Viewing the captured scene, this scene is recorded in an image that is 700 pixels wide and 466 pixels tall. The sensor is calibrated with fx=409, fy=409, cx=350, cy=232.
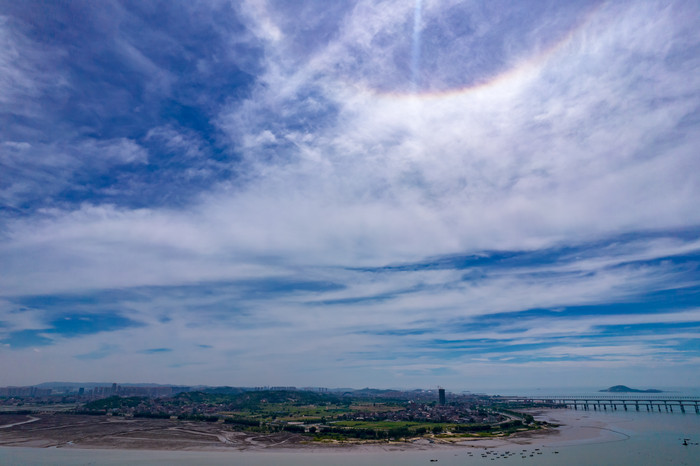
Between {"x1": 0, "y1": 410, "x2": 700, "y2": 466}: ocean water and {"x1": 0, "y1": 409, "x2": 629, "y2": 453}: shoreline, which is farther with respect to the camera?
{"x1": 0, "y1": 409, "x2": 629, "y2": 453}: shoreline

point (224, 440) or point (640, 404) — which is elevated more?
point (640, 404)

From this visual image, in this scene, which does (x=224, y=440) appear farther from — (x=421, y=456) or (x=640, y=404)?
(x=640, y=404)

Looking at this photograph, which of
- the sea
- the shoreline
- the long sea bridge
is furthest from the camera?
the long sea bridge

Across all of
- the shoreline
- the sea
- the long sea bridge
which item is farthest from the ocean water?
the long sea bridge

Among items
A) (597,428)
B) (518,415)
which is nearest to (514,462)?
(597,428)

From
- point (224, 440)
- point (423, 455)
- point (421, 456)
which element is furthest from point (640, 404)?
point (224, 440)

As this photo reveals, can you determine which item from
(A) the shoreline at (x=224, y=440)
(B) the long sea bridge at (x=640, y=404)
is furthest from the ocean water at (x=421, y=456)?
(B) the long sea bridge at (x=640, y=404)

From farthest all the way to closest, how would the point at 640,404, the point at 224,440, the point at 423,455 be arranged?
the point at 640,404, the point at 224,440, the point at 423,455

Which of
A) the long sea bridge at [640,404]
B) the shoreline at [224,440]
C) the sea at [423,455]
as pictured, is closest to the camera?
the sea at [423,455]

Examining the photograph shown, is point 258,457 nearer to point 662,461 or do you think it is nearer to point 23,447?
point 23,447

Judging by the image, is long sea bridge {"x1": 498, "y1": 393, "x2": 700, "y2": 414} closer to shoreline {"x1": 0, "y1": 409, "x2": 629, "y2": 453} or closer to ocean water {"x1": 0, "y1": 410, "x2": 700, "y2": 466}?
shoreline {"x1": 0, "y1": 409, "x2": 629, "y2": 453}

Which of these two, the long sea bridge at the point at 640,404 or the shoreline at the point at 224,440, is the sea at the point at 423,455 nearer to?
the shoreline at the point at 224,440
